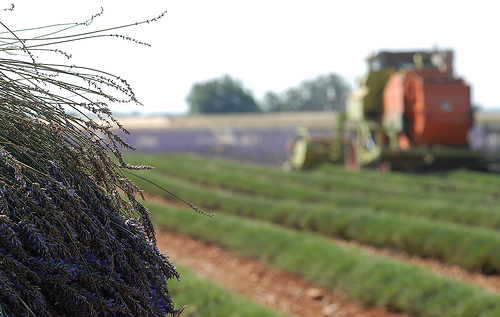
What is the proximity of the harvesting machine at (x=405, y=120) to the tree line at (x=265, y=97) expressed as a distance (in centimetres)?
4860

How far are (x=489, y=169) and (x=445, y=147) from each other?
4.59ft

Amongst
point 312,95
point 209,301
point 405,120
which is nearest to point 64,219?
point 209,301

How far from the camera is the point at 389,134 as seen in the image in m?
18.2

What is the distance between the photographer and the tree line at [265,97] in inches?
2783

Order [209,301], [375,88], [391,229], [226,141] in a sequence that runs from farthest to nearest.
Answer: [226,141]
[375,88]
[391,229]
[209,301]

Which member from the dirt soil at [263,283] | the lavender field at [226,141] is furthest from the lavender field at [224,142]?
the dirt soil at [263,283]

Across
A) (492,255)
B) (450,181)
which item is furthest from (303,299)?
(450,181)

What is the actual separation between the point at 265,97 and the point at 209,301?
69.9 meters

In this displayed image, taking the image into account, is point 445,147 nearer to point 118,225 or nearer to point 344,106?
point 344,106

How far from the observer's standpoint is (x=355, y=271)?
7570 mm

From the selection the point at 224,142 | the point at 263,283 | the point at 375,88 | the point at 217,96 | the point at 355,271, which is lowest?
the point at 263,283

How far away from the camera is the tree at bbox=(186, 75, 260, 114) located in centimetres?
7338

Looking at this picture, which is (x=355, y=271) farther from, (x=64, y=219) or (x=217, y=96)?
(x=217, y=96)

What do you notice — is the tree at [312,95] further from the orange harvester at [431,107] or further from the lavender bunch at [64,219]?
the lavender bunch at [64,219]
